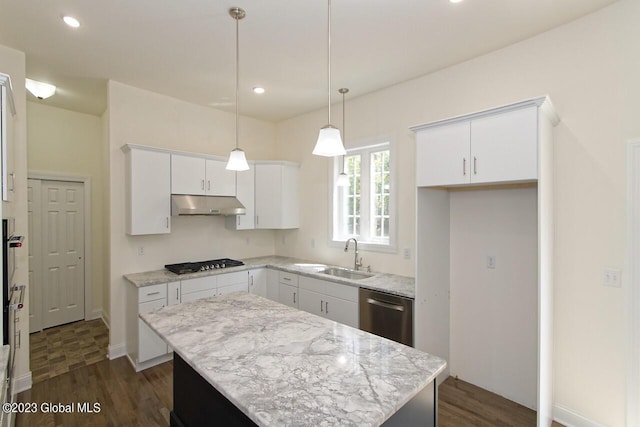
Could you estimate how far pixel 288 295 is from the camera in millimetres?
3984

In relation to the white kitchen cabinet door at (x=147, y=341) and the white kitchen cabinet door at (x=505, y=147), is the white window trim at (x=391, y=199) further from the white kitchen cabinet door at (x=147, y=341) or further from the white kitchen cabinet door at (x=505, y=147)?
the white kitchen cabinet door at (x=147, y=341)

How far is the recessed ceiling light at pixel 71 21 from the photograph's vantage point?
7.72 feet

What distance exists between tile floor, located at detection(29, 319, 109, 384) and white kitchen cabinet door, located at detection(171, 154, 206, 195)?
212 cm

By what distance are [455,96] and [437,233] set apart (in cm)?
137

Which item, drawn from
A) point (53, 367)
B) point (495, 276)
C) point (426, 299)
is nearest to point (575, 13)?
point (495, 276)

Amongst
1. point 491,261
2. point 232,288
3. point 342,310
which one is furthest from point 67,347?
point 491,261

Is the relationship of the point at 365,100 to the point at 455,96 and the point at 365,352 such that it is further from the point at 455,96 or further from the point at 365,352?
the point at 365,352

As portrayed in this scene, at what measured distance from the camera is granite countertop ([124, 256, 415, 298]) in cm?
298

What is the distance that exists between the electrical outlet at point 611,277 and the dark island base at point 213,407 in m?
1.68

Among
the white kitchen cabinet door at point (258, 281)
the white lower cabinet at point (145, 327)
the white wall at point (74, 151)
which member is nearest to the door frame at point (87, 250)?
the white wall at point (74, 151)

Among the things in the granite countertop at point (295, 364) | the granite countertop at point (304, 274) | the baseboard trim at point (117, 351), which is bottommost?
the baseboard trim at point (117, 351)

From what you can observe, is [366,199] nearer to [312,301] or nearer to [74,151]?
[312,301]

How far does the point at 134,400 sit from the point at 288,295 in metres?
1.85

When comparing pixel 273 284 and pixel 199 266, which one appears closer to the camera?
pixel 199 266
